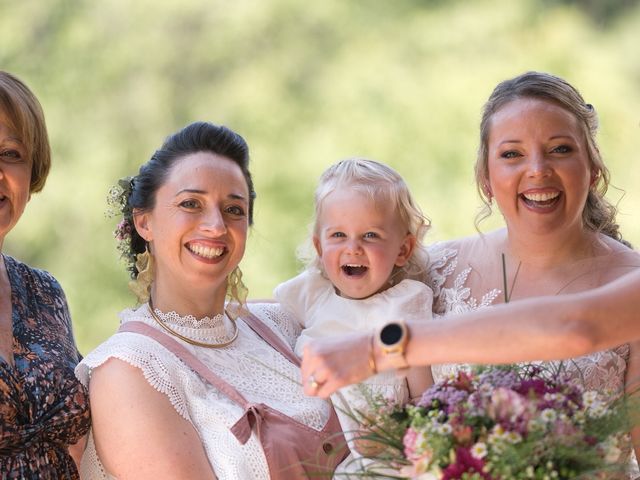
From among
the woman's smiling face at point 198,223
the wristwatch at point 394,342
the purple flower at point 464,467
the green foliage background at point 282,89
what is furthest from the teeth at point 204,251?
the green foliage background at point 282,89

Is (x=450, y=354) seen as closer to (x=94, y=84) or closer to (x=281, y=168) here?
(x=281, y=168)

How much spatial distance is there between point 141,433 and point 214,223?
27.3 inches

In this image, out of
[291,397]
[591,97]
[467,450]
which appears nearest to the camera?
[467,450]

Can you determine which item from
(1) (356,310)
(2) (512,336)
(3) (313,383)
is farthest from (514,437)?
(1) (356,310)

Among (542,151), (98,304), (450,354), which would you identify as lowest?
(450,354)

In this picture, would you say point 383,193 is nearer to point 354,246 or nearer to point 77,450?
point 354,246

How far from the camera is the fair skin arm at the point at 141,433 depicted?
2791 mm

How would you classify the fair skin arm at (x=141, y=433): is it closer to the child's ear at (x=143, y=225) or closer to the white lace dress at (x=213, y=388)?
the white lace dress at (x=213, y=388)

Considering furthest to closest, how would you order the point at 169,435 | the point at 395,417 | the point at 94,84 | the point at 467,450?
1. the point at 94,84
2. the point at 169,435
3. the point at 395,417
4. the point at 467,450

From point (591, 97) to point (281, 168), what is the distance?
2.73 metres

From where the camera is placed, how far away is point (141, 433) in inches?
111

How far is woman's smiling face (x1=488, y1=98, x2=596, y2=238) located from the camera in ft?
10.5

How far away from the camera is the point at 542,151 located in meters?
3.23

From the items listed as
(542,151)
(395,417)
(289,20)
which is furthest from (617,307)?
(289,20)
